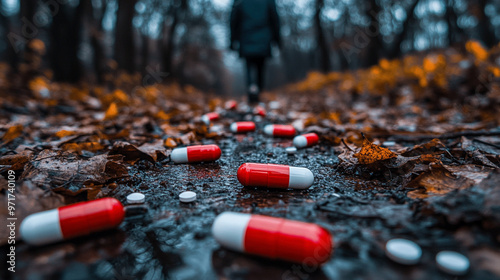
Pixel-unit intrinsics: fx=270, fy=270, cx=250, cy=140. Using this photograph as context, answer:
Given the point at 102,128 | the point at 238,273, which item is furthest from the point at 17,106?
the point at 238,273

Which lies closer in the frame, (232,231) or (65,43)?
(232,231)

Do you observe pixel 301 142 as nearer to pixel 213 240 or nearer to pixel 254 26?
pixel 213 240

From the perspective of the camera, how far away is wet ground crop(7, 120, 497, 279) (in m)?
0.99

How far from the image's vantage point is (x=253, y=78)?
6.04 m

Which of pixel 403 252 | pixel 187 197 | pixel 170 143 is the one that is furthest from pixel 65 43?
pixel 403 252

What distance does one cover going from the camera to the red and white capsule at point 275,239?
976 millimetres

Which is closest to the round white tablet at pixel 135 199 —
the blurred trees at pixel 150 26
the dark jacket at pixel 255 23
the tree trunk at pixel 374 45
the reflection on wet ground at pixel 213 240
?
the reflection on wet ground at pixel 213 240

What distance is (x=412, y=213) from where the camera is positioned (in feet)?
4.23

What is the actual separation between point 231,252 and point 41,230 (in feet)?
2.52

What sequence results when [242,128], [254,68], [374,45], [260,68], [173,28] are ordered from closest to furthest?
1. [242,128]
2. [254,68]
3. [260,68]
4. [374,45]
5. [173,28]

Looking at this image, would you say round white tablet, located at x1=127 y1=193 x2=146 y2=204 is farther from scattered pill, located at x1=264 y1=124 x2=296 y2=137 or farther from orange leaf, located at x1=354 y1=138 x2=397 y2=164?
scattered pill, located at x1=264 y1=124 x2=296 y2=137

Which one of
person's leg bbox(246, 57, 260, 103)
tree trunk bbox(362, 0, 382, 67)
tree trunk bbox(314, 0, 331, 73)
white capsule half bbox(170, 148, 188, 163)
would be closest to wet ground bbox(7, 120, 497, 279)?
white capsule half bbox(170, 148, 188, 163)

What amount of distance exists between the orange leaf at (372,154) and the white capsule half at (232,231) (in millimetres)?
1105

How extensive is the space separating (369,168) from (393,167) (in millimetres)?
149
